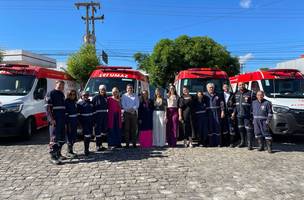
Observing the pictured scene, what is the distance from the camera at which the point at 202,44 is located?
31.9 m

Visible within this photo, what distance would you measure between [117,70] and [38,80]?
2.77 m

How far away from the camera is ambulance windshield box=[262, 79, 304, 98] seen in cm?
1082

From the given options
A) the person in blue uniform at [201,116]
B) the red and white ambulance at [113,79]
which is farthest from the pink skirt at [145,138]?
the red and white ambulance at [113,79]

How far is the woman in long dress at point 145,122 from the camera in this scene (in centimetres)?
962

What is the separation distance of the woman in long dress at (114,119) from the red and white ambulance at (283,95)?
4648mm

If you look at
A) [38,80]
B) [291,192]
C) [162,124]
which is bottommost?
[291,192]

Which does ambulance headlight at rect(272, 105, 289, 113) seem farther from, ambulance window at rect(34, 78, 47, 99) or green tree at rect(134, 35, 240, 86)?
green tree at rect(134, 35, 240, 86)

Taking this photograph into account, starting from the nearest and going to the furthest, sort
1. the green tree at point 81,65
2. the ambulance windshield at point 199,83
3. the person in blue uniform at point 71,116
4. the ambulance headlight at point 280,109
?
1. the person in blue uniform at point 71,116
2. the ambulance headlight at point 280,109
3. the ambulance windshield at point 199,83
4. the green tree at point 81,65

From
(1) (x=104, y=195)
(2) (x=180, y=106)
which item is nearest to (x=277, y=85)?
(2) (x=180, y=106)

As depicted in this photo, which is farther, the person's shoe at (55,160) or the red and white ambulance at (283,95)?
the red and white ambulance at (283,95)

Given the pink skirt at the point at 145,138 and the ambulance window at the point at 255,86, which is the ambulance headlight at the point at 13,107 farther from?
the ambulance window at the point at 255,86

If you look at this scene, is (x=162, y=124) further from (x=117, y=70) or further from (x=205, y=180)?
(x=205, y=180)

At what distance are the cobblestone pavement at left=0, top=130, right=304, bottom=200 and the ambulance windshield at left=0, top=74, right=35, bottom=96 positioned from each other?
2.24m

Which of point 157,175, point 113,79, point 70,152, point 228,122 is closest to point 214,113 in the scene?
point 228,122
